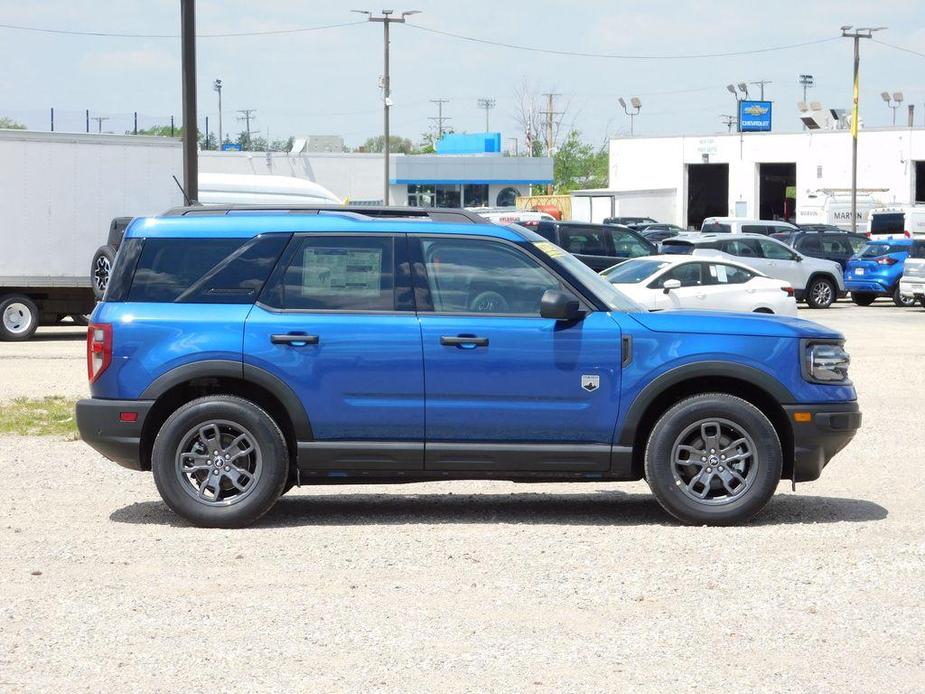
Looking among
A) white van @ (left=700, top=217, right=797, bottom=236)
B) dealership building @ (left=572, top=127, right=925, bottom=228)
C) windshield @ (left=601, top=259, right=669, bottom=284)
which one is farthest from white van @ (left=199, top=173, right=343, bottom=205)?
dealership building @ (left=572, top=127, right=925, bottom=228)

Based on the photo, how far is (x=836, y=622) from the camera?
20.5 ft

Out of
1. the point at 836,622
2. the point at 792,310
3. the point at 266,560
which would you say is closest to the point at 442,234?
the point at 266,560

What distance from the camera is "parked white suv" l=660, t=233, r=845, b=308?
3175 cm

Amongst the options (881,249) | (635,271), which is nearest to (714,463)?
(635,271)

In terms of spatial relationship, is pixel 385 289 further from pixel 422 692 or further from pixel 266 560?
pixel 422 692

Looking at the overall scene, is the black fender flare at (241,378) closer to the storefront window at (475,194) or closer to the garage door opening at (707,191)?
the storefront window at (475,194)

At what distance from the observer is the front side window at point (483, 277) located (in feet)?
27.2

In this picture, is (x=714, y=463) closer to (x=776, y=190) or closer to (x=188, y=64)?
(x=188, y=64)

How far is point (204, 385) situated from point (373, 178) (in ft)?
226

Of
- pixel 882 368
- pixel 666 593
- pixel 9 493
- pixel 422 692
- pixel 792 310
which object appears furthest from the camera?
pixel 792 310

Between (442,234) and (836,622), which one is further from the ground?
(442,234)

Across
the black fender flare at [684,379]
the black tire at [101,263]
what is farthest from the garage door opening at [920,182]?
the black fender flare at [684,379]

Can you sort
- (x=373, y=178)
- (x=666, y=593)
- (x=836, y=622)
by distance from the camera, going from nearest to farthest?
(x=836, y=622) < (x=666, y=593) < (x=373, y=178)

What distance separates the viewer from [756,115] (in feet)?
309
